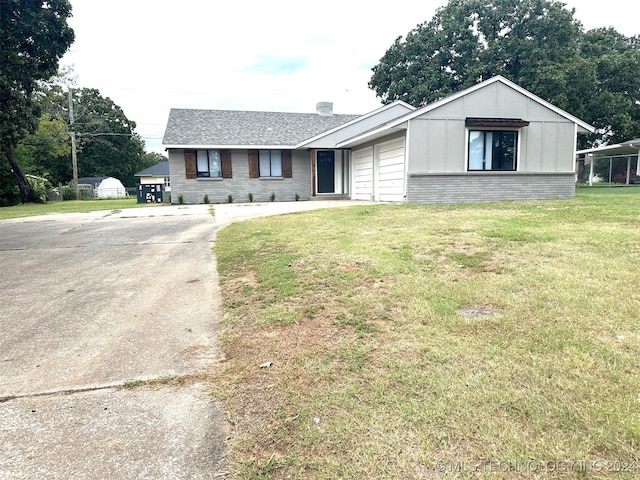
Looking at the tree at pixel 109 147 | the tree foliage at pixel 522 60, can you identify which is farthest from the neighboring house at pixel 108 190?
the tree foliage at pixel 522 60

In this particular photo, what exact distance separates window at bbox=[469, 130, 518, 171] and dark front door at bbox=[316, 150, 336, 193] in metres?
8.19

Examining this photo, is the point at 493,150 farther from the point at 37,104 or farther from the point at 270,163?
the point at 37,104

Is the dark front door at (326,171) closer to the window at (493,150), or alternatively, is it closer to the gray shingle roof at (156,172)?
the window at (493,150)

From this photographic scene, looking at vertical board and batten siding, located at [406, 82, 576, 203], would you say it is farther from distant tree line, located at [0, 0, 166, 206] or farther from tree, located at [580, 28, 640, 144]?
tree, located at [580, 28, 640, 144]

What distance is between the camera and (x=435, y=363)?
90.5 inches

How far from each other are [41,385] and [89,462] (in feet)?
3.08

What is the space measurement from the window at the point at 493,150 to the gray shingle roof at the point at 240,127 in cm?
923

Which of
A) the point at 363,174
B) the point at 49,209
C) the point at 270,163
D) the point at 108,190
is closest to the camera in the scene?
the point at 49,209

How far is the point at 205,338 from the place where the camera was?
9.82 ft

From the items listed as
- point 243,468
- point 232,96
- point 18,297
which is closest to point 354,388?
point 243,468

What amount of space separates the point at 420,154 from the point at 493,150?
2.91 meters

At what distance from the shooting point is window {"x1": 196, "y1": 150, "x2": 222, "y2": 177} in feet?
64.3

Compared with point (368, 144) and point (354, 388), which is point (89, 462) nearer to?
point (354, 388)

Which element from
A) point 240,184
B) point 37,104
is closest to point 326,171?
point 240,184
